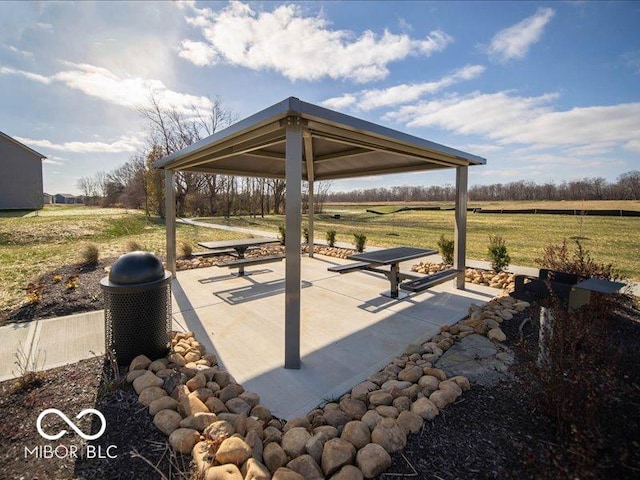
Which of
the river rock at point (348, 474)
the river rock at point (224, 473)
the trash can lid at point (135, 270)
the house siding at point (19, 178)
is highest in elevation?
the house siding at point (19, 178)

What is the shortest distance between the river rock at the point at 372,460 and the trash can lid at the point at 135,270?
2.44 meters

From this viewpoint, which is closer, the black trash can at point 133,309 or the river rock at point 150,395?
the river rock at point 150,395

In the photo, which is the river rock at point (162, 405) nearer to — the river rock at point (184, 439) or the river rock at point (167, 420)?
the river rock at point (167, 420)

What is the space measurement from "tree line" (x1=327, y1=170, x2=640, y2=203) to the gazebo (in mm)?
40440

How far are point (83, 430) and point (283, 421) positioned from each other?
1.39m

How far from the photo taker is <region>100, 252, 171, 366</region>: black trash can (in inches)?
115

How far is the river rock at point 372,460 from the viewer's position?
1.79 metres

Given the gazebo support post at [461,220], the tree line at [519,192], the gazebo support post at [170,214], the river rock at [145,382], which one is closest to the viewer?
the river rock at [145,382]

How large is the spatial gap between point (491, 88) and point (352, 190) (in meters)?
63.8

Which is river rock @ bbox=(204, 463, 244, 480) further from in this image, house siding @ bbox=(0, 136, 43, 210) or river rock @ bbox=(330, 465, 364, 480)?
house siding @ bbox=(0, 136, 43, 210)

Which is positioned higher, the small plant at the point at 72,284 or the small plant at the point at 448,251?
the small plant at the point at 448,251

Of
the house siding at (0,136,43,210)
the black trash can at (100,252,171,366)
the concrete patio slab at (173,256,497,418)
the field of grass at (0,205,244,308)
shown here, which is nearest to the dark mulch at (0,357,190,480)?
the black trash can at (100,252,171,366)

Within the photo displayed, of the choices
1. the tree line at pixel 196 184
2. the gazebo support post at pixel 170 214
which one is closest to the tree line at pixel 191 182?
the tree line at pixel 196 184

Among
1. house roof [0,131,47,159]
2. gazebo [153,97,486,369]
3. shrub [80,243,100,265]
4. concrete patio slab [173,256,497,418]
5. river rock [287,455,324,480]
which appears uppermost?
house roof [0,131,47,159]
